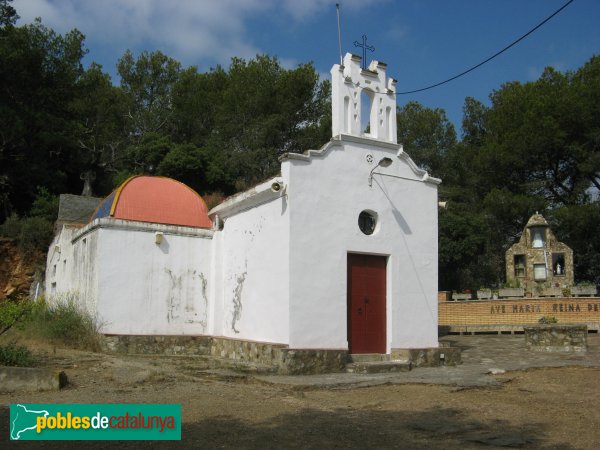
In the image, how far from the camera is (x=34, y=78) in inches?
1213

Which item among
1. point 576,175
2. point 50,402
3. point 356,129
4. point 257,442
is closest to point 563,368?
point 356,129

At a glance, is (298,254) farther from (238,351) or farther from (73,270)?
(73,270)

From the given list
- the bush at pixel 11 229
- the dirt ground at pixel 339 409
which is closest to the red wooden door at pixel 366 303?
the dirt ground at pixel 339 409

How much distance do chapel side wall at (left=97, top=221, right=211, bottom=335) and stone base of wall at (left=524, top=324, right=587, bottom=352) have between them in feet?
29.9

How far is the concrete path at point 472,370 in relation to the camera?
Result: 34.7 ft

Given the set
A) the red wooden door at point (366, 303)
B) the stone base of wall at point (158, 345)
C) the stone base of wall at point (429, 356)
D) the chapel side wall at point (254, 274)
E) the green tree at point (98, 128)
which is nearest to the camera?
the chapel side wall at point (254, 274)

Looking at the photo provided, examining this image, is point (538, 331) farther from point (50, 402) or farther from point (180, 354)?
point (50, 402)

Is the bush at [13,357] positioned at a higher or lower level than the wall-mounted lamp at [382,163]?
lower

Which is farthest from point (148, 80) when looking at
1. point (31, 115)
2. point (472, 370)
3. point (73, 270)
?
point (472, 370)

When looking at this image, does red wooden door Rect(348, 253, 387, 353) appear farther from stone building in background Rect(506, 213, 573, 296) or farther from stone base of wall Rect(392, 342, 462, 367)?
stone building in background Rect(506, 213, 573, 296)

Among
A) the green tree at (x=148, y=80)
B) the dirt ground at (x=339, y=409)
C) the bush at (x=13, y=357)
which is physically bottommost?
the dirt ground at (x=339, y=409)

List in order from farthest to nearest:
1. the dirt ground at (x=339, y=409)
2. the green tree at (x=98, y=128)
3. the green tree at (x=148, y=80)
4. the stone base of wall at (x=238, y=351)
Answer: the green tree at (x=148, y=80) < the green tree at (x=98, y=128) < the stone base of wall at (x=238, y=351) < the dirt ground at (x=339, y=409)

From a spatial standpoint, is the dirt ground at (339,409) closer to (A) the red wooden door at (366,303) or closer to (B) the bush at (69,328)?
(B) the bush at (69,328)

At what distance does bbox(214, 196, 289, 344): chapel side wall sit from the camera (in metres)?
12.7
